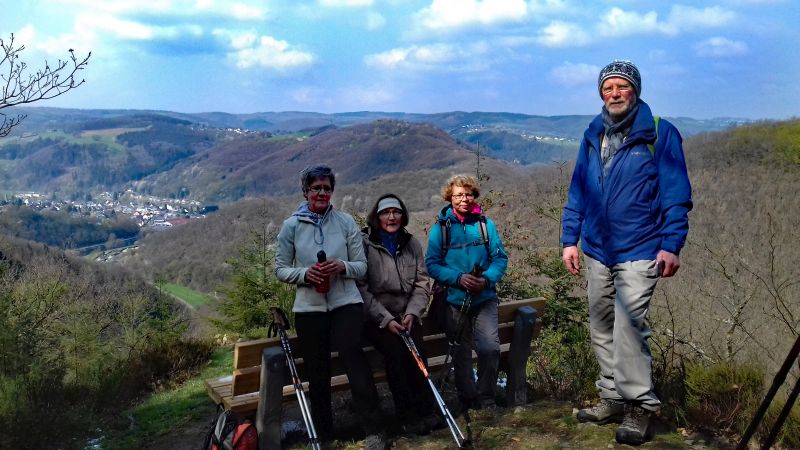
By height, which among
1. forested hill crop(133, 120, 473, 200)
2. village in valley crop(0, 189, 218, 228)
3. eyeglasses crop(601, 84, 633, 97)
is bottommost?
village in valley crop(0, 189, 218, 228)

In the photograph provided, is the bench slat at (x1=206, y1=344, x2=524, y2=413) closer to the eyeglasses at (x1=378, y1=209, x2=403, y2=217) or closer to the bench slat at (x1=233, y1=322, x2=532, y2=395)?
the bench slat at (x1=233, y1=322, x2=532, y2=395)

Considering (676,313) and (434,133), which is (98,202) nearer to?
(434,133)

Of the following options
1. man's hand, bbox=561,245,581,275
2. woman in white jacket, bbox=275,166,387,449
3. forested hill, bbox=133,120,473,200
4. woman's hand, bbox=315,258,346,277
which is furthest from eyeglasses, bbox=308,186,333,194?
forested hill, bbox=133,120,473,200

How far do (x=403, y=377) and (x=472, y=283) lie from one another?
2.46 ft

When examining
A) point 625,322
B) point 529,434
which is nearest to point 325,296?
point 529,434

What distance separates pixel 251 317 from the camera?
31.3 ft

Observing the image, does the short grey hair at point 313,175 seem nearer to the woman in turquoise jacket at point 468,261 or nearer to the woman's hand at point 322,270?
the woman's hand at point 322,270

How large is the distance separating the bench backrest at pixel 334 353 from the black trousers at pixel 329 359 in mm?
102

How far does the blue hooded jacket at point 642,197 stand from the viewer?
3010mm

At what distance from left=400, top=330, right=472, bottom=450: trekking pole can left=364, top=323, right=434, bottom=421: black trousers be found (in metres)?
0.08

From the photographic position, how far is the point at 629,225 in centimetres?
313

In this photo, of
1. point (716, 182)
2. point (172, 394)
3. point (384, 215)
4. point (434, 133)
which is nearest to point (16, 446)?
point (172, 394)

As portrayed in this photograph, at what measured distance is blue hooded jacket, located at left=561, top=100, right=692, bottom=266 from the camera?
301cm

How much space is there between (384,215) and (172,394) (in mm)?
4042
